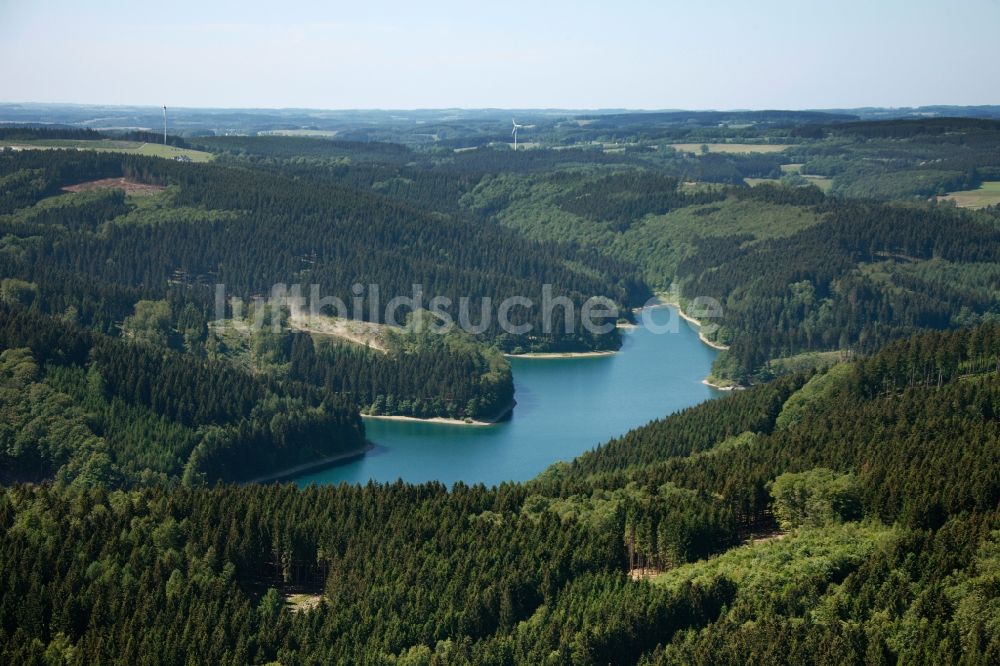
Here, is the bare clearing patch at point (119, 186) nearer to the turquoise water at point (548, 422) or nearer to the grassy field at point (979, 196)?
the turquoise water at point (548, 422)

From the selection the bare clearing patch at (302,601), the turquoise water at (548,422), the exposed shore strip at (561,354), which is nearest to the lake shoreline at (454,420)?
the turquoise water at (548,422)

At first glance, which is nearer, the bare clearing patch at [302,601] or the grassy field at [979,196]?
the bare clearing patch at [302,601]

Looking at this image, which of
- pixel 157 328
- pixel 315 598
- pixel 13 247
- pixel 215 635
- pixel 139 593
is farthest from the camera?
pixel 13 247

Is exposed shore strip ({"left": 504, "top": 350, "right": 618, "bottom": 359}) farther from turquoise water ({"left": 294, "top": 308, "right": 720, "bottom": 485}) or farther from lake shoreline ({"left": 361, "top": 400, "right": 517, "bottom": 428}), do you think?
lake shoreline ({"left": 361, "top": 400, "right": 517, "bottom": 428})

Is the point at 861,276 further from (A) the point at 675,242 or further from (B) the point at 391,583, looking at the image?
(B) the point at 391,583

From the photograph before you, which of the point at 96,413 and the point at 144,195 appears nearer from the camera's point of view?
the point at 96,413

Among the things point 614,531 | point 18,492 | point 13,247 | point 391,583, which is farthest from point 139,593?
point 13,247

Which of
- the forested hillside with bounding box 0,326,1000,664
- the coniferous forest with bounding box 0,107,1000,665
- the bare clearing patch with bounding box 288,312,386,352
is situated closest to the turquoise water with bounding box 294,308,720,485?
the coniferous forest with bounding box 0,107,1000,665

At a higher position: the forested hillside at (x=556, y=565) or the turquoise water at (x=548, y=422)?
the forested hillside at (x=556, y=565)
